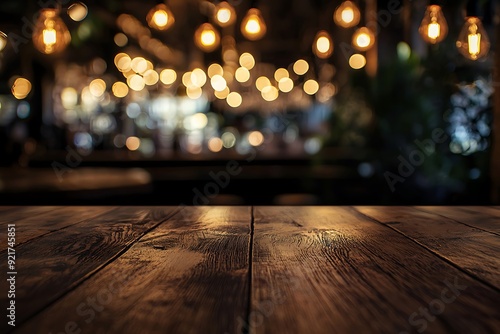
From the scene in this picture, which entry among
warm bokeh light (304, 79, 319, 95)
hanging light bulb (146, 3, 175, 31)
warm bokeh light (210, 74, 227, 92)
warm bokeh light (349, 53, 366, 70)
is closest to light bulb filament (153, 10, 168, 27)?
hanging light bulb (146, 3, 175, 31)

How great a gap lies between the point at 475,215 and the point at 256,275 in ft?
3.31

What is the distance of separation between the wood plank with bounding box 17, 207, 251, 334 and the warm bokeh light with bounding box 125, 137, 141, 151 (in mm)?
13697

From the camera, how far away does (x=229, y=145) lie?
16.5 meters

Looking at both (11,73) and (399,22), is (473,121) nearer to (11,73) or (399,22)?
(399,22)

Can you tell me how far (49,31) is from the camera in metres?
2.68

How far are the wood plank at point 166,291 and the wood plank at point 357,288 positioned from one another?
0.04m

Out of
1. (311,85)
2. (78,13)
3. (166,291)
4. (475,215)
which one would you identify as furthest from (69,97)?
(166,291)

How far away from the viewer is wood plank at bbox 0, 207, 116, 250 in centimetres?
137

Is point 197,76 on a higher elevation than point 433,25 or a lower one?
higher

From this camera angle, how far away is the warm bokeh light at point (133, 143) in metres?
14.7

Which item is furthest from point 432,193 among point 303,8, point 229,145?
point 229,145

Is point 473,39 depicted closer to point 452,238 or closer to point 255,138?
point 452,238

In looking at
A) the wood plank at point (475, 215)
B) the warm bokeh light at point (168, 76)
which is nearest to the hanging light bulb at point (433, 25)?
the wood plank at point (475, 215)

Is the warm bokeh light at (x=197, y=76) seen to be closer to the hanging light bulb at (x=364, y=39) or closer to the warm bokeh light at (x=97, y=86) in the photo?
the warm bokeh light at (x=97, y=86)
